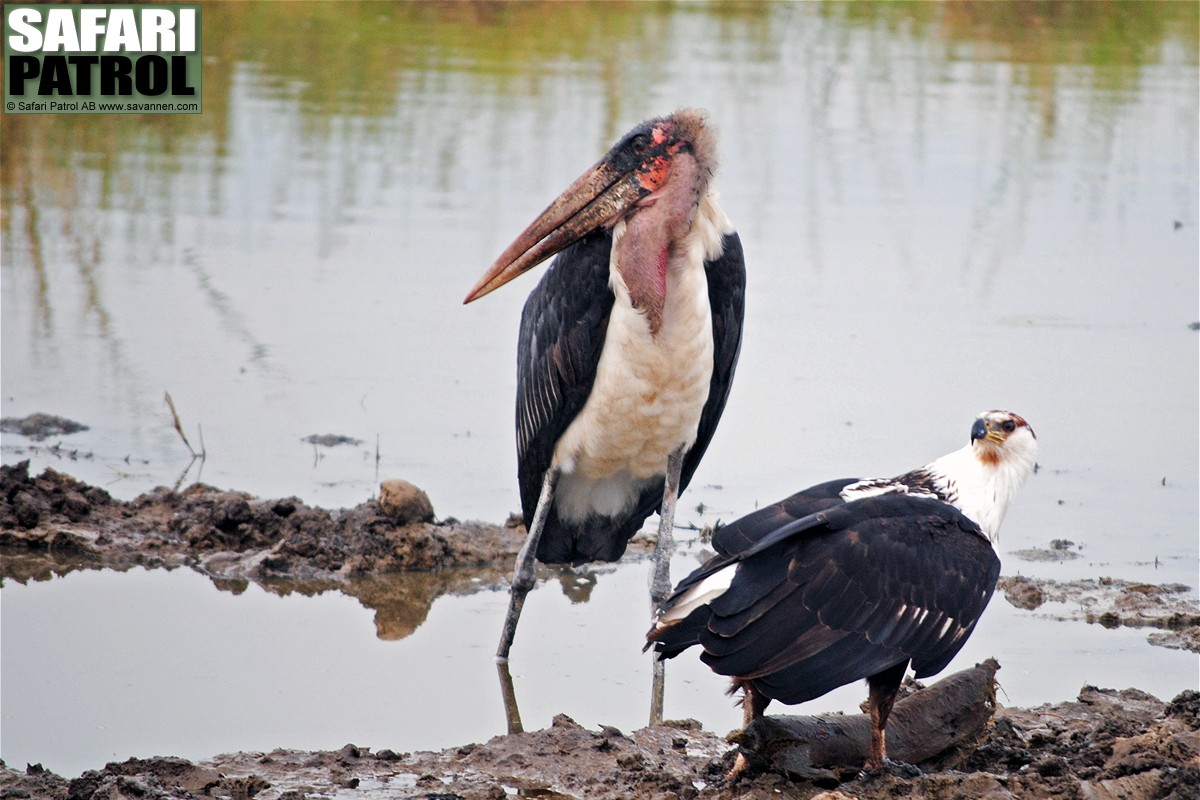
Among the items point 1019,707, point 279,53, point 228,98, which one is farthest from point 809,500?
point 279,53

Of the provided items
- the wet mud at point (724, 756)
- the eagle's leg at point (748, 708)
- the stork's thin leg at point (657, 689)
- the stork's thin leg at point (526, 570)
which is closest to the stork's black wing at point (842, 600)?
the eagle's leg at point (748, 708)

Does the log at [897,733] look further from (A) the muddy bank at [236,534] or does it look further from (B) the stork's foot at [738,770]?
(A) the muddy bank at [236,534]

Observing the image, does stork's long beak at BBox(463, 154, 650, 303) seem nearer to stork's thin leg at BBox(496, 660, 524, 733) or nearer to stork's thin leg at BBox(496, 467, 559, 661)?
stork's thin leg at BBox(496, 467, 559, 661)

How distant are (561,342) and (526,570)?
0.85m

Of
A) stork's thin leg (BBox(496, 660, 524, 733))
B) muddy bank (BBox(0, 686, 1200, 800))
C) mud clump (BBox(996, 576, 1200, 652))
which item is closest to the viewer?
muddy bank (BBox(0, 686, 1200, 800))

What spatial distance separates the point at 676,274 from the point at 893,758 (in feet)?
5.69

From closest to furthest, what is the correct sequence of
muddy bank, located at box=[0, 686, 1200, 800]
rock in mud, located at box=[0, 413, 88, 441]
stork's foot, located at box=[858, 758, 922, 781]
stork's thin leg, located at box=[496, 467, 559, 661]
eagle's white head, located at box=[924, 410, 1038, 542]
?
muddy bank, located at box=[0, 686, 1200, 800], stork's foot, located at box=[858, 758, 922, 781], eagle's white head, located at box=[924, 410, 1038, 542], stork's thin leg, located at box=[496, 467, 559, 661], rock in mud, located at box=[0, 413, 88, 441]

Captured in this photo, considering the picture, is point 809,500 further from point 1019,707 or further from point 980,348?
point 980,348

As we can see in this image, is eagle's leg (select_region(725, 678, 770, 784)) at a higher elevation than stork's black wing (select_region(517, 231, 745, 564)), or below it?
below

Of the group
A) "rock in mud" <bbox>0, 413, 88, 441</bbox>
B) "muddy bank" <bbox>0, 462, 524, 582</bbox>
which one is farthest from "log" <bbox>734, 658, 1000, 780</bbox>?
"rock in mud" <bbox>0, 413, 88, 441</bbox>

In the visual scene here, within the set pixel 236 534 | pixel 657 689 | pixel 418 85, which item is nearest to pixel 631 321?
pixel 657 689

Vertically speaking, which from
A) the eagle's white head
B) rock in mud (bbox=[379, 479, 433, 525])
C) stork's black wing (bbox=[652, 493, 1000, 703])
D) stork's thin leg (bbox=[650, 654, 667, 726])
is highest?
the eagle's white head

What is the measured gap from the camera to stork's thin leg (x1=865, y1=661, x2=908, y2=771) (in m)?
4.61

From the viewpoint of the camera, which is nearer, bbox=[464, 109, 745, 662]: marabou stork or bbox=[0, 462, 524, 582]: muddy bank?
bbox=[464, 109, 745, 662]: marabou stork
